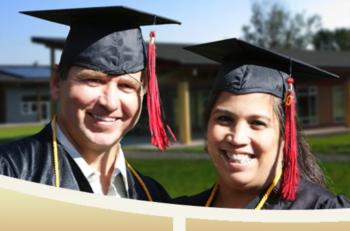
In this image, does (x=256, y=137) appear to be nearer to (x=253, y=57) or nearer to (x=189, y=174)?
(x=253, y=57)

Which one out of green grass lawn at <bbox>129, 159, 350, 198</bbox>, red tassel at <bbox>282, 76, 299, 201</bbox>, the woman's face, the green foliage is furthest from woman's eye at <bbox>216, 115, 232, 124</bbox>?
green grass lawn at <bbox>129, 159, 350, 198</bbox>

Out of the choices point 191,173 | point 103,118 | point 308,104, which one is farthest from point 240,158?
point 308,104

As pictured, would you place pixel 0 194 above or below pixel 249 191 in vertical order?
above

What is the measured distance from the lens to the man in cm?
183

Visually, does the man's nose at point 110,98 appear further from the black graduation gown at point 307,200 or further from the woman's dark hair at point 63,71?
the black graduation gown at point 307,200

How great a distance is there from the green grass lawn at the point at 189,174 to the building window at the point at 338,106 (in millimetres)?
12745

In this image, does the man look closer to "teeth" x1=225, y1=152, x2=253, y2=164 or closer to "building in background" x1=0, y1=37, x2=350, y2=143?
"teeth" x1=225, y1=152, x2=253, y2=164

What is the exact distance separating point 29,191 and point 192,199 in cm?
101

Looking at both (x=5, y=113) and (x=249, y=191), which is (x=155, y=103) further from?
(x=5, y=113)

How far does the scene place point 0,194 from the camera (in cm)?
126

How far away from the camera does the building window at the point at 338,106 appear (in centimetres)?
A: 2305

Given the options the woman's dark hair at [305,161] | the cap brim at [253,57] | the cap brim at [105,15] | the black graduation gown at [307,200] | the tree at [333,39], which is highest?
the tree at [333,39]

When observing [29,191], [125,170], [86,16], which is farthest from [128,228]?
[86,16]

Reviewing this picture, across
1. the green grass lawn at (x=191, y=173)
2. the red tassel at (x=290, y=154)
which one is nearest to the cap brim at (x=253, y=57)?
the red tassel at (x=290, y=154)
